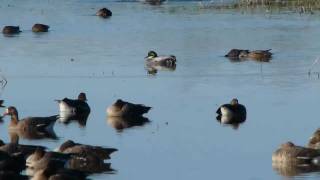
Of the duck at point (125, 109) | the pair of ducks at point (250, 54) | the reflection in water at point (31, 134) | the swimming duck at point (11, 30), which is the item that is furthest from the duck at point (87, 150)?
the swimming duck at point (11, 30)

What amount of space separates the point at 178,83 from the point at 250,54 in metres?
5.16

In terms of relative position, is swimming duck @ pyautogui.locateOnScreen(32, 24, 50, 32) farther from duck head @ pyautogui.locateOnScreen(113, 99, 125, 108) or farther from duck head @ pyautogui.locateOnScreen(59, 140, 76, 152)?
duck head @ pyautogui.locateOnScreen(59, 140, 76, 152)

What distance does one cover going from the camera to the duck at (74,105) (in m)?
22.0

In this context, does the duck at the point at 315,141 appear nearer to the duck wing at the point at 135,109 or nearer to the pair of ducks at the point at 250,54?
the duck wing at the point at 135,109

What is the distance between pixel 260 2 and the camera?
44.9 metres

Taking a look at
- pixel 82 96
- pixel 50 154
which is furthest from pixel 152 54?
pixel 50 154

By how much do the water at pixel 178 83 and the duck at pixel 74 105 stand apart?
0.69 ft

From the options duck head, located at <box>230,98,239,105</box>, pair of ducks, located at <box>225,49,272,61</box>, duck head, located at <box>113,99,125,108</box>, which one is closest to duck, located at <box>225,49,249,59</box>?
pair of ducks, located at <box>225,49,272,61</box>

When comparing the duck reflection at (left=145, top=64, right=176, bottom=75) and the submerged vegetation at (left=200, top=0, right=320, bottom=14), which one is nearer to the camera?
the duck reflection at (left=145, top=64, right=176, bottom=75)

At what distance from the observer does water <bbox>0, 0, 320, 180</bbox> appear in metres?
17.8

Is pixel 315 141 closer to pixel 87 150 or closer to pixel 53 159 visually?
pixel 87 150

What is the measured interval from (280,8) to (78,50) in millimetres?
14203

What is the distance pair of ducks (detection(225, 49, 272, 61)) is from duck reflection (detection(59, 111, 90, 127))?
8.44m

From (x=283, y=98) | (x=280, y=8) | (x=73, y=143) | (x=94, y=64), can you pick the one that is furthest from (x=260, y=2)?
(x=73, y=143)
